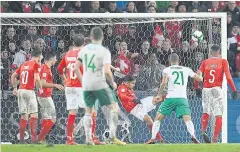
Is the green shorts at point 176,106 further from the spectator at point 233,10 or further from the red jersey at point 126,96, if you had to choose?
the spectator at point 233,10

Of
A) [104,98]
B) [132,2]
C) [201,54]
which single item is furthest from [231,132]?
[104,98]

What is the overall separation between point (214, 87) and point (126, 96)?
7.75 ft

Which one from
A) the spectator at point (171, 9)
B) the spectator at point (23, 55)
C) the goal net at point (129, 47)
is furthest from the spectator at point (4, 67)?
the spectator at point (171, 9)

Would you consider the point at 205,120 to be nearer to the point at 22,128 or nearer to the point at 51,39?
the point at 22,128

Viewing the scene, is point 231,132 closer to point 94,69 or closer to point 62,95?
point 62,95

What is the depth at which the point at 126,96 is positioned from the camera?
902 inches

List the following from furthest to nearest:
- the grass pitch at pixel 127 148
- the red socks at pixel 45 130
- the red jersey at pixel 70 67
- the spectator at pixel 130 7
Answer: the spectator at pixel 130 7 → the red socks at pixel 45 130 → the red jersey at pixel 70 67 → the grass pitch at pixel 127 148

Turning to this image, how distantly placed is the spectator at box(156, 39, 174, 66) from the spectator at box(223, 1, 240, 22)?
309 centimetres

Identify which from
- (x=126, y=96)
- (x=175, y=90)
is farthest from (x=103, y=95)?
(x=126, y=96)

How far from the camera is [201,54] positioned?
2353cm

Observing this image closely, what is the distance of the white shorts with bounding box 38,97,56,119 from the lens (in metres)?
21.4

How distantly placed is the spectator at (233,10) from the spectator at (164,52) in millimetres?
3090

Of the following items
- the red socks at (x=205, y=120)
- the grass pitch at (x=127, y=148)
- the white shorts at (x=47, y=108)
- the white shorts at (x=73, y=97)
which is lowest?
the grass pitch at (x=127, y=148)

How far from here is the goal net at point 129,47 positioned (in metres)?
23.4
